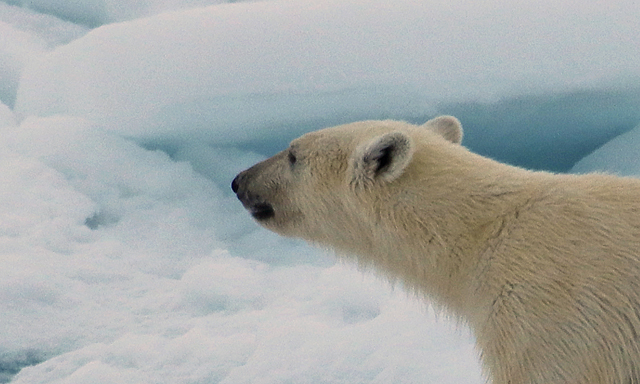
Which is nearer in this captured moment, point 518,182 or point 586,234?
point 586,234

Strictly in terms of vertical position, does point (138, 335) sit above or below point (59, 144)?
below

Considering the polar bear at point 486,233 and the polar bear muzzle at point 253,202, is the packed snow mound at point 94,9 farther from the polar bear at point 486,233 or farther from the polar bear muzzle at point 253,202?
the polar bear at point 486,233

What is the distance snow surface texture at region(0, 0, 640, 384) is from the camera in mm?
2881

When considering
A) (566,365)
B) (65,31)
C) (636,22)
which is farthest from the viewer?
(65,31)

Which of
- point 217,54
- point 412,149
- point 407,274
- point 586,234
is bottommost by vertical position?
point 586,234

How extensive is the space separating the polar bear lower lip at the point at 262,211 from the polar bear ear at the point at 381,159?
1.26ft

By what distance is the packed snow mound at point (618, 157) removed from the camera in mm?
3809

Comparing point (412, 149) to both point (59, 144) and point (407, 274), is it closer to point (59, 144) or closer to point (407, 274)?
point (407, 274)

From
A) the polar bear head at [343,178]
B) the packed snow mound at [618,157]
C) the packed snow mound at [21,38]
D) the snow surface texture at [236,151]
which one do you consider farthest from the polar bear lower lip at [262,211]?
the packed snow mound at [21,38]

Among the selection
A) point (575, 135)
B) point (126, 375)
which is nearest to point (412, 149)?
point (126, 375)

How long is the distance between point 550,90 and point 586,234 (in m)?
2.57

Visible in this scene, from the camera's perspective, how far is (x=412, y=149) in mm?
1616

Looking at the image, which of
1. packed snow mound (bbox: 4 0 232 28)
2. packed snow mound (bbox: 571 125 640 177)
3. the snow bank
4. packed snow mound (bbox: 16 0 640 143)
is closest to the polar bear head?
the snow bank

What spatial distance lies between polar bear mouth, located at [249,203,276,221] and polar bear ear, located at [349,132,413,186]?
38 centimetres
